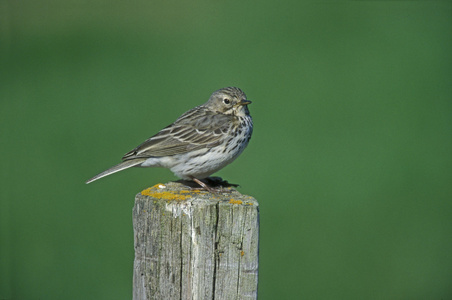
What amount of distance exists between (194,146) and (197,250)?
240 centimetres

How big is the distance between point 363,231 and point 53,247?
447 centimetres

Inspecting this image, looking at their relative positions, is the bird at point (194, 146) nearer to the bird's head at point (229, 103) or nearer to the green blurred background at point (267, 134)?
the bird's head at point (229, 103)

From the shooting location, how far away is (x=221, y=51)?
15219 mm

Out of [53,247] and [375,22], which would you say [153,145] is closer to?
[53,247]

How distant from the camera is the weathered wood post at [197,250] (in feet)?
14.3

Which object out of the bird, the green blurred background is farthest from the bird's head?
the green blurred background

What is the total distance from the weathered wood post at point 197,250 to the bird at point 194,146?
169 centimetres

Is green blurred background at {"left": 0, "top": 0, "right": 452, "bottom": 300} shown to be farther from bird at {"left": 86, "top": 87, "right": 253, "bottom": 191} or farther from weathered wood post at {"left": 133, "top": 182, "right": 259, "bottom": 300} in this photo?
weathered wood post at {"left": 133, "top": 182, "right": 259, "bottom": 300}

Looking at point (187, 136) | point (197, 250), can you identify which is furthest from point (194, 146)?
point (197, 250)

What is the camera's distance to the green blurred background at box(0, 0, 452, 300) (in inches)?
373

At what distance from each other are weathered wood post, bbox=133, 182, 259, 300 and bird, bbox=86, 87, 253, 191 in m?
1.69

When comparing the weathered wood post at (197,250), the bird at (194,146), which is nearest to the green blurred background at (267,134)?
the bird at (194,146)

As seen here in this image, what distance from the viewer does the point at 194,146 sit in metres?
6.64

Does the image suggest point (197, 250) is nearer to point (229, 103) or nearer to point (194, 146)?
point (194, 146)
